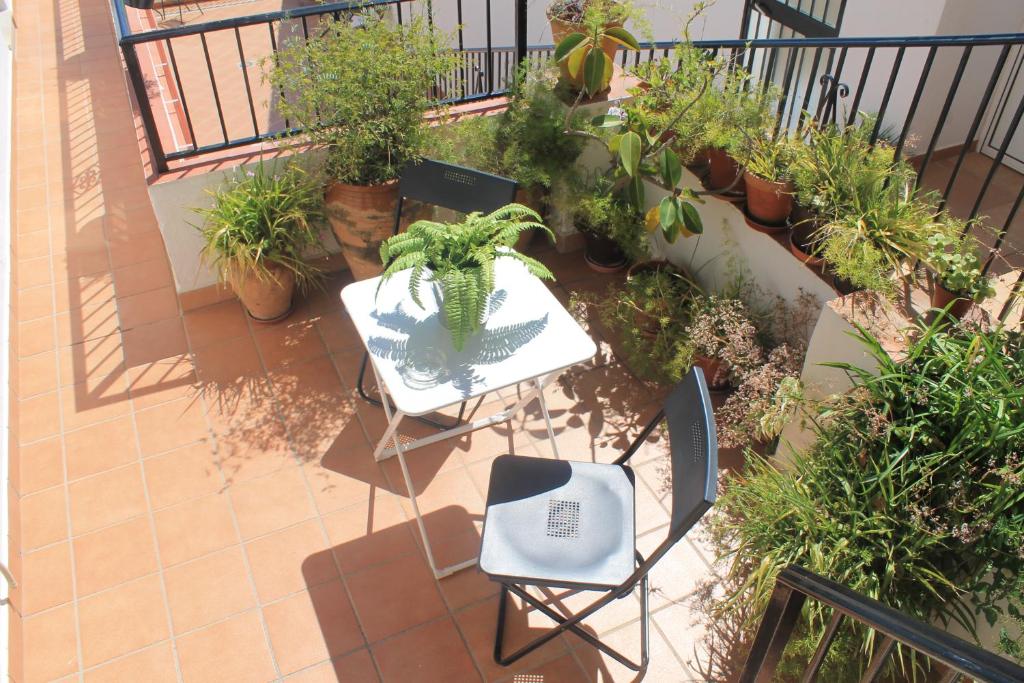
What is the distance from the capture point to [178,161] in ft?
12.0

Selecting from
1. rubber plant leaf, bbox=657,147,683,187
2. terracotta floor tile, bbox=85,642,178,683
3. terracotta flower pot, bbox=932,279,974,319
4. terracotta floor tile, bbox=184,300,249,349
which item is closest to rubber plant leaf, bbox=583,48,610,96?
rubber plant leaf, bbox=657,147,683,187

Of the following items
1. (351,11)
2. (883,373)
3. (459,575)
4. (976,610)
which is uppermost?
(351,11)

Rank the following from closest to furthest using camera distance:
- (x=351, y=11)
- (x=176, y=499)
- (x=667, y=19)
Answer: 1. (x=176, y=499)
2. (x=351, y=11)
3. (x=667, y=19)

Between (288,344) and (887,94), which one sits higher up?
(887,94)

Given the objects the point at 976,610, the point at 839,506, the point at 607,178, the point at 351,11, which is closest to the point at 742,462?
the point at 839,506

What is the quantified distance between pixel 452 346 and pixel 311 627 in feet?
3.52

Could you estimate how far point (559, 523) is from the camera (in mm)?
2430

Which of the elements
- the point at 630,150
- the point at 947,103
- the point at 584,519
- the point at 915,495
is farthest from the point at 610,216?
the point at 915,495

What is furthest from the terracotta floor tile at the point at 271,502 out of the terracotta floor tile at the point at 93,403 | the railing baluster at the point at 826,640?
the railing baluster at the point at 826,640

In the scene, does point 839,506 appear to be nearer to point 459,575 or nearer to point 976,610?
point 976,610

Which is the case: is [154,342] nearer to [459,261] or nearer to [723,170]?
[459,261]

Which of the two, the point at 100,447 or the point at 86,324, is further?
the point at 86,324

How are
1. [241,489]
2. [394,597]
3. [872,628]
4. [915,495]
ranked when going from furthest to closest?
[241,489]
[394,597]
[915,495]
[872,628]

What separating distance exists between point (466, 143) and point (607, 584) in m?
2.22
